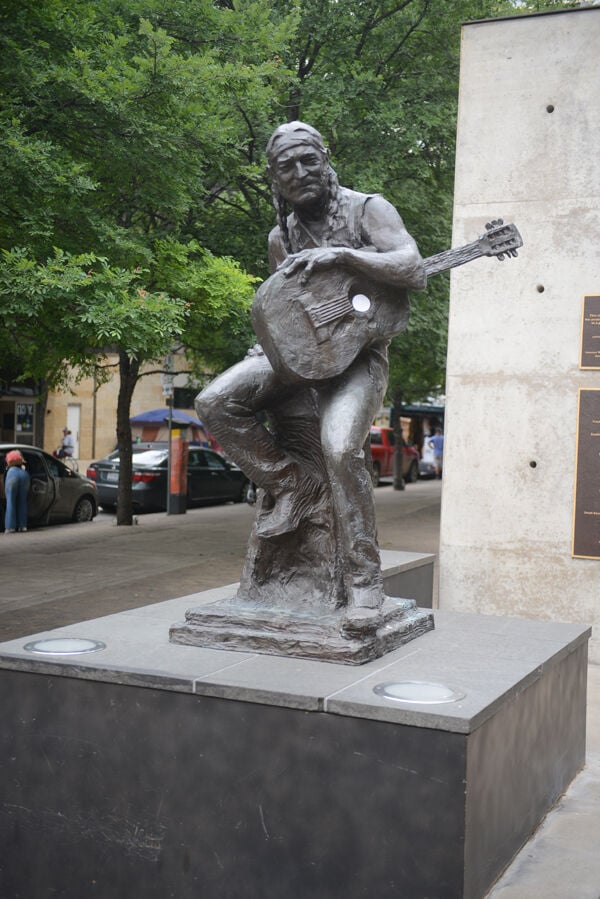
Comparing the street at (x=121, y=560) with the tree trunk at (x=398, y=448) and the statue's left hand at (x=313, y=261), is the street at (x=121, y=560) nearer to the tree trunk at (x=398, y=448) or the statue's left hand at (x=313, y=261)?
the statue's left hand at (x=313, y=261)


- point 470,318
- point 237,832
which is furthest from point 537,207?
point 237,832

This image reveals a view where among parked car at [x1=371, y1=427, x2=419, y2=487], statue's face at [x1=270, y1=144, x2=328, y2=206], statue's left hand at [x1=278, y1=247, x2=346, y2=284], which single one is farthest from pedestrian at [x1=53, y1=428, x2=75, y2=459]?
statue's left hand at [x1=278, y1=247, x2=346, y2=284]

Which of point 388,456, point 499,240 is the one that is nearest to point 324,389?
point 499,240

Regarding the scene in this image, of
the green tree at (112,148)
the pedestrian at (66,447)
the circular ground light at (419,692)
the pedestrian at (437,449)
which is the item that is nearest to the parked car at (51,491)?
the green tree at (112,148)

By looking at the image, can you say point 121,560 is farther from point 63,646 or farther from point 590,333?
point 63,646

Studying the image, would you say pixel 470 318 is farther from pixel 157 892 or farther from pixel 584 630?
pixel 157 892

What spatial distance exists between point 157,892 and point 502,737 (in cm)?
146

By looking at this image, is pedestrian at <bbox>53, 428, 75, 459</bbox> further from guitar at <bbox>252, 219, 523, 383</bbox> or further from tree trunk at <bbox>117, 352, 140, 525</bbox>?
guitar at <bbox>252, 219, 523, 383</bbox>

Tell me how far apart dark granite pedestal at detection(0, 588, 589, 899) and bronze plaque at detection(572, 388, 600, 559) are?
3.96 m

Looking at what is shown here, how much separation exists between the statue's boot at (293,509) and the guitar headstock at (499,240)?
4.61 feet

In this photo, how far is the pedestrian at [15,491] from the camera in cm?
1617

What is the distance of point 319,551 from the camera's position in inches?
193

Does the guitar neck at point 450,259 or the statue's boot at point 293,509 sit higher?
the guitar neck at point 450,259

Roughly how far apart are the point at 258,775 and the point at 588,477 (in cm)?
514
